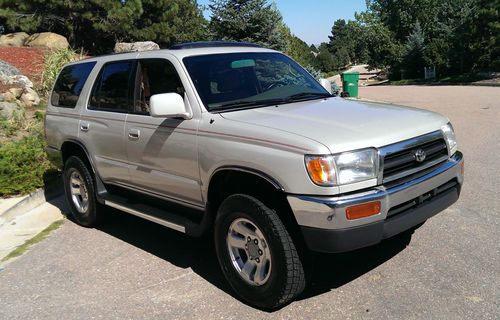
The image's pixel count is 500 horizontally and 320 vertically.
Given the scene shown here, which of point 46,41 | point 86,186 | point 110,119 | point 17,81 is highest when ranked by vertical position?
point 46,41

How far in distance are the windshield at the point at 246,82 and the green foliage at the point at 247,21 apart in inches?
483

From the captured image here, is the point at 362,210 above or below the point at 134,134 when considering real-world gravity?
below

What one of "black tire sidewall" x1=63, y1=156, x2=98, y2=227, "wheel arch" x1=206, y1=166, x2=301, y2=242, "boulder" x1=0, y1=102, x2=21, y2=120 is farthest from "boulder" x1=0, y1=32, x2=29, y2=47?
"wheel arch" x1=206, y1=166, x2=301, y2=242

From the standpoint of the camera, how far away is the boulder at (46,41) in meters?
19.6

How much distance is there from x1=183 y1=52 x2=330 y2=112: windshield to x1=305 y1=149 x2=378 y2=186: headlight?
122 centimetres

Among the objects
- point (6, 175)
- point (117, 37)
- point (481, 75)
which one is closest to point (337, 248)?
point (6, 175)

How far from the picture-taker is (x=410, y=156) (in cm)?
374

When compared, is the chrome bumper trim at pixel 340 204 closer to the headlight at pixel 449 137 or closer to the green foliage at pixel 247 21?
the headlight at pixel 449 137

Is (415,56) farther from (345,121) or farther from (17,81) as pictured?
(345,121)

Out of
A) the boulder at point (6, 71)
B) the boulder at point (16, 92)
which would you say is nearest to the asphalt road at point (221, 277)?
the boulder at point (16, 92)

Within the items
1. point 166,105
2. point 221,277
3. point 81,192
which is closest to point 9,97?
point 81,192

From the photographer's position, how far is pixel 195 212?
4438 mm

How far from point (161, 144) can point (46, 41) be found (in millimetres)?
17377

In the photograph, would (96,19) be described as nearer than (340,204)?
No
